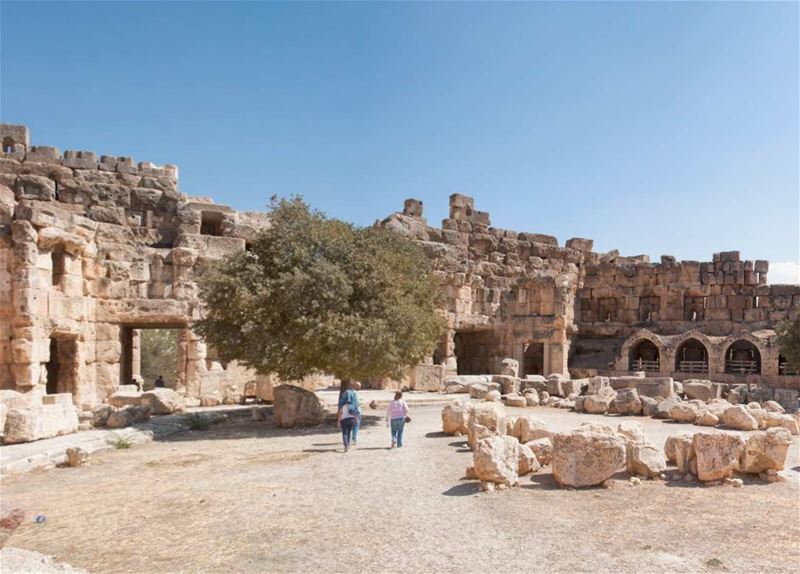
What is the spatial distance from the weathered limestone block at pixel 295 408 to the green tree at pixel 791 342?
658 inches

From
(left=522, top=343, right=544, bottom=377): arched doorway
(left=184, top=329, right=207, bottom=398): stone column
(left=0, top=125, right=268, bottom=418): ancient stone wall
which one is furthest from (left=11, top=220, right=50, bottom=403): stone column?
(left=522, top=343, right=544, bottom=377): arched doorway

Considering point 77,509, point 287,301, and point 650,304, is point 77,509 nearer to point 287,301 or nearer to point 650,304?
point 287,301

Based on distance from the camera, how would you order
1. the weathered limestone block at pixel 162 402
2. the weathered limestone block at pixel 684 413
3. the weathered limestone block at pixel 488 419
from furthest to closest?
the weathered limestone block at pixel 162 402 → the weathered limestone block at pixel 684 413 → the weathered limestone block at pixel 488 419

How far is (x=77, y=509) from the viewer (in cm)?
720

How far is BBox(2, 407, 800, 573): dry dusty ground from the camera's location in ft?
17.8

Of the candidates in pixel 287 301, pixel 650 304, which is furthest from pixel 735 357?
pixel 287 301

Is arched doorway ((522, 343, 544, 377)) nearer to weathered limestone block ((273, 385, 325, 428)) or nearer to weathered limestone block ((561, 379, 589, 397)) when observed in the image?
weathered limestone block ((561, 379, 589, 397))

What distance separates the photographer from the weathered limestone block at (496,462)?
7.82 meters

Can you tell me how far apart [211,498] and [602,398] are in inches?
494

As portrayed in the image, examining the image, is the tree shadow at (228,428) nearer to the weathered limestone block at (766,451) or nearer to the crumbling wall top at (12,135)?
the weathered limestone block at (766,451)

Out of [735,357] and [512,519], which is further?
[735,357]

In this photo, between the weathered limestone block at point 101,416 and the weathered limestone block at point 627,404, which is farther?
the weathered limestone block at point 627,404

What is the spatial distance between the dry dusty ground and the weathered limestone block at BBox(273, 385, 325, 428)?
148 inches

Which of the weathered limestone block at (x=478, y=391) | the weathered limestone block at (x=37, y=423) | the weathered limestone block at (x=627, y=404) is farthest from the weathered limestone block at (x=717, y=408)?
the weathered limestone block at (x=37, y=423)
